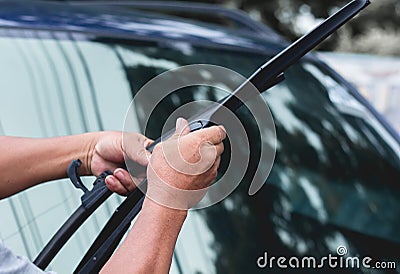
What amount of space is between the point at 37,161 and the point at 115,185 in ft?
0.87

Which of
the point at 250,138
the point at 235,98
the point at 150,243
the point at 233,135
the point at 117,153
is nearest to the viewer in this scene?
the point at 150,243

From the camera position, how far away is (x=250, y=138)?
244 cm

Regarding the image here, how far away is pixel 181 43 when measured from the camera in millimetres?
2615

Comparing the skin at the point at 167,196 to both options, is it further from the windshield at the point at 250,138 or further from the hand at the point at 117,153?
the windshield at the point at 250,138

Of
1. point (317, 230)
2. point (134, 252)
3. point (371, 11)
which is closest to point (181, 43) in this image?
point (317, 230)

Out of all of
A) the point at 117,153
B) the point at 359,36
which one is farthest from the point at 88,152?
the point at 359,36

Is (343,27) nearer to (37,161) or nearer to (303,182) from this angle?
(303,182)

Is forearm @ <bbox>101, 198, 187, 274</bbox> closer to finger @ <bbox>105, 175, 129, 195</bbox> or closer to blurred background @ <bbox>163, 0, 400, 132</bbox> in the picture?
finger @ <bbox>105, 175, 129, 195</bbox>

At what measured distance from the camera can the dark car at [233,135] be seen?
1.96 meters

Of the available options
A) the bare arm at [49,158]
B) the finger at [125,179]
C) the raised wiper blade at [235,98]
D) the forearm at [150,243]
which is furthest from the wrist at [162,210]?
the bare arm at [49,158]

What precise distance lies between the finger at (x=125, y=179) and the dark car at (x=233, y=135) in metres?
0.25

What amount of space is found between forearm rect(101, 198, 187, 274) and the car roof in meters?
1.10

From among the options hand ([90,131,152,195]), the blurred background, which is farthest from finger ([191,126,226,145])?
the blurred background

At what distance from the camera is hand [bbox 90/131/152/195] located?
5.46 ft
